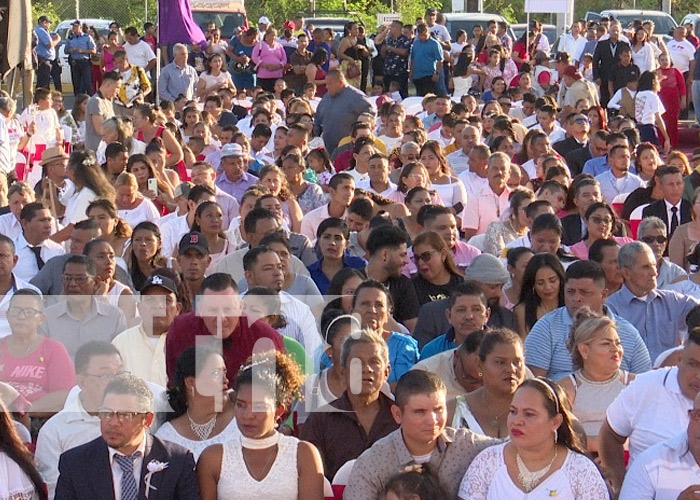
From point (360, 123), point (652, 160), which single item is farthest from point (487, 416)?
point (360, 123)

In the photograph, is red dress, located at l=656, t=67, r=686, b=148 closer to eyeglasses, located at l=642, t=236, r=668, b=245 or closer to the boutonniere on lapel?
eyeglasses, located at l=642, t=236, r=668, b=245

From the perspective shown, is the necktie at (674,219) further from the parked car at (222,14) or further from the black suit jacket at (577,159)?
the parked car at (222,14)

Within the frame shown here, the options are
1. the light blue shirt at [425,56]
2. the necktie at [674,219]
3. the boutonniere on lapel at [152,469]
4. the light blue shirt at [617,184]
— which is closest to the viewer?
the boutonniere on lapel at [152,469]

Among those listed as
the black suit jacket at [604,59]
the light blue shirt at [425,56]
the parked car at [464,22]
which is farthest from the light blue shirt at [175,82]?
the parked car at [464,22]

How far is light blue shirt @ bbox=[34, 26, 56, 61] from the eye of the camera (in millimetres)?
26297

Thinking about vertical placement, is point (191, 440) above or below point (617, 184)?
above

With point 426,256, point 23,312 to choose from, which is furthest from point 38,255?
point 426,256

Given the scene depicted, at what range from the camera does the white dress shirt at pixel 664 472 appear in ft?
17.9

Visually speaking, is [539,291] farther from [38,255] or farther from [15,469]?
[38,255]

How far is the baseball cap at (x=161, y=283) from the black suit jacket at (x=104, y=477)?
2.25 metres

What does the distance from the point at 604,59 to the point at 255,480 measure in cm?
1725

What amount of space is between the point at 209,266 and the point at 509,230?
2243 mm

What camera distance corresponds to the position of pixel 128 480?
569 centimetres

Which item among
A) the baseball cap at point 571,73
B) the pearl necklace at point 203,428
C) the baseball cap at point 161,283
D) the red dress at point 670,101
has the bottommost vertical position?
the red dress at point 670,101
